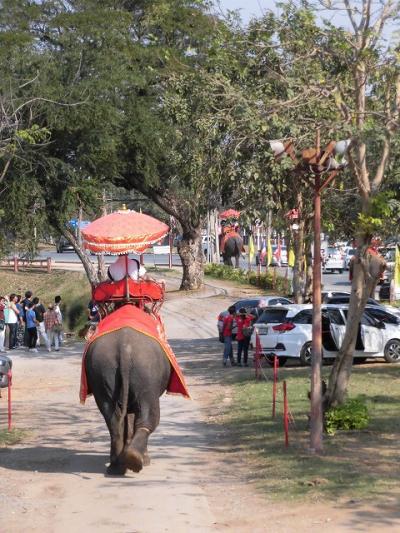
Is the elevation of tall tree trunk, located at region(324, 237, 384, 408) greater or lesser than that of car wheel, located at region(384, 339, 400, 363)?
greater

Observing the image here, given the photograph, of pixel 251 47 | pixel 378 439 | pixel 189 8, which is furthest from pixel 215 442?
pixel 189 8

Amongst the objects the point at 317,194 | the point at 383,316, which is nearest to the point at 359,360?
the point at 383,316

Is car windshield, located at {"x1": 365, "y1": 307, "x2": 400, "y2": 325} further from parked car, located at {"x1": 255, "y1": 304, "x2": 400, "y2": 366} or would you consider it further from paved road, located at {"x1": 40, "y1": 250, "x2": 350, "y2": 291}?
paved road, located at {"x1": 40, "y1": 250, "x2": 350, "y2": 291}

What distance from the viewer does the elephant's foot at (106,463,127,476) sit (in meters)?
13.4

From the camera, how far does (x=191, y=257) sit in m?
47.9

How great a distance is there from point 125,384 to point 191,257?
34623mm

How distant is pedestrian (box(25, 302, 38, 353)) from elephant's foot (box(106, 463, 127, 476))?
65.1 ft

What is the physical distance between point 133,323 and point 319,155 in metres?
3.29

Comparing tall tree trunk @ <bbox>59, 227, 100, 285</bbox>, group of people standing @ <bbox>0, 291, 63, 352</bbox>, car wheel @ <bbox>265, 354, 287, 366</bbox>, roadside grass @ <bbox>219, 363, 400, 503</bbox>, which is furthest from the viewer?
tall tree trunk @ <bbox>59, 227, 100, 285</bbox>

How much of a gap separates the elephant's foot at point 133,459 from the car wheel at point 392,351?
1550 cm

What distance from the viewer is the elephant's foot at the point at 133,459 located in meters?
12.8

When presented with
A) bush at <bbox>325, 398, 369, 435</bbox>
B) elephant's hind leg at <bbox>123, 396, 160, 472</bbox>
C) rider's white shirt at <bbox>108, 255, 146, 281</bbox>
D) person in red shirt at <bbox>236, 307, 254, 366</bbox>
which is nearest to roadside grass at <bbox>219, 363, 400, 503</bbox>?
bush at <bbox>325, 398, 369, 435</bbox>

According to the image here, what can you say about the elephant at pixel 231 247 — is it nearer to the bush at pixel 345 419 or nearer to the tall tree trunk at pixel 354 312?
the tall tree trunk at pixel 354 312

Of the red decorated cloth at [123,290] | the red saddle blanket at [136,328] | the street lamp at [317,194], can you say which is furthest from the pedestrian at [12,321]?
the street lamp at [317,194]
